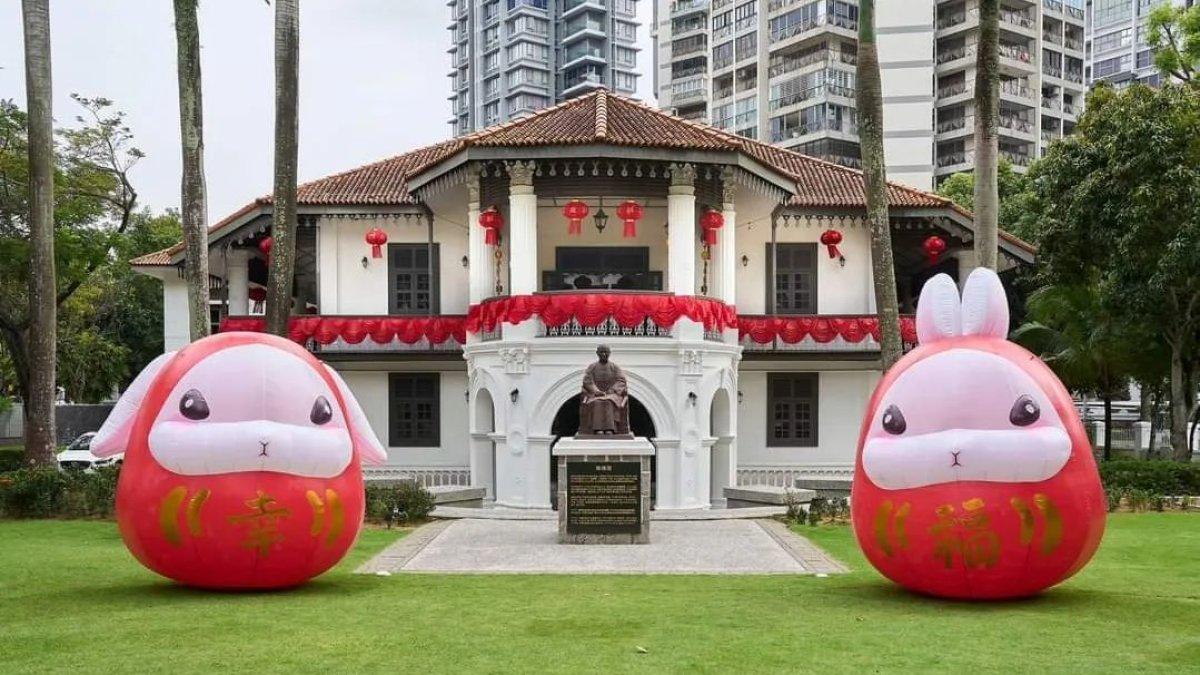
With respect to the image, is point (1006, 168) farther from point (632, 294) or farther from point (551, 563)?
point (551, 563)

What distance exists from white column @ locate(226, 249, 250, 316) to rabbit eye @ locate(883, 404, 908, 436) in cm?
2266

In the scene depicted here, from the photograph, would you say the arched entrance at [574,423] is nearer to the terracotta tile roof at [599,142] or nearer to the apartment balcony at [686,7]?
the terracotta tile roof at [599,142]

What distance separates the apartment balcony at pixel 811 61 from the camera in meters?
62.1

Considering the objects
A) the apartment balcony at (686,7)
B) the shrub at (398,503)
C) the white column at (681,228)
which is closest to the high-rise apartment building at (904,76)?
the apartment balcony at (686,7)

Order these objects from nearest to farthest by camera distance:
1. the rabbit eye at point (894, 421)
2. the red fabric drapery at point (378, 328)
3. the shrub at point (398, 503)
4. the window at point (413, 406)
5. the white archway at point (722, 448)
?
the rabbit eye at point (894, 421), the shrub at point (398, 503), the white archway at point (722, 448), the red fabric drapery at point (378, 328), the window at point (413, 406)

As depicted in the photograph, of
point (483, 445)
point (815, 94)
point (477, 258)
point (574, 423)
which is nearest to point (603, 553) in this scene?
point (483, 445)

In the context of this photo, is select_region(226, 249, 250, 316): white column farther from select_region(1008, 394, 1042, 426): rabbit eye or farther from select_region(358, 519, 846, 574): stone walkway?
select_region(1008, 394, 1042, 426): rabbit eye

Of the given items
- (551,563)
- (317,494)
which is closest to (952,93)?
(551,563)

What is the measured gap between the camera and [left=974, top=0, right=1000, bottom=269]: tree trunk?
17.2 m

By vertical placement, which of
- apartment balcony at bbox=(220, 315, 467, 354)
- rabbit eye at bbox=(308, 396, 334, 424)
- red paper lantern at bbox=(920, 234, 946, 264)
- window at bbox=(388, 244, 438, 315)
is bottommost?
rabbit eye at bbox=(308, 396, 334, 424)

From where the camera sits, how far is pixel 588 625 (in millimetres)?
9023

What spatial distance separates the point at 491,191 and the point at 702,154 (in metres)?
4.47

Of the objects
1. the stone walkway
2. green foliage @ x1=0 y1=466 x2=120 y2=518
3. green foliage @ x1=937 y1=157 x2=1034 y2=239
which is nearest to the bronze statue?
the stone walkway

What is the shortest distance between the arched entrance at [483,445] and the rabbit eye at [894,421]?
1492 cm
